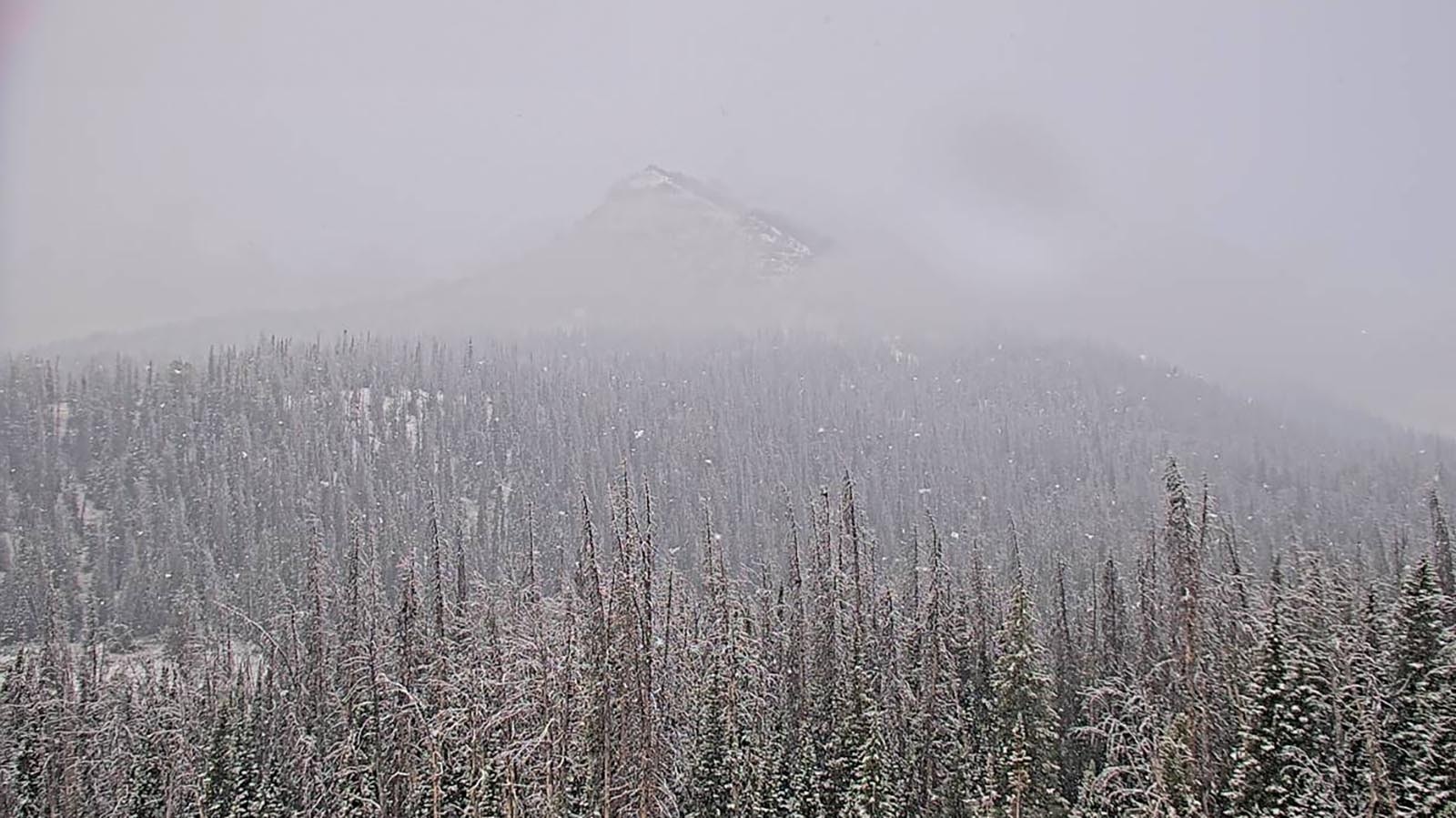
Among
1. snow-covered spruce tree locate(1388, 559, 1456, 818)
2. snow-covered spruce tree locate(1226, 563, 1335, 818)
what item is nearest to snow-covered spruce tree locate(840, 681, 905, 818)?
snow-covered spruce tree locate(1226, 563, 1335, 818)

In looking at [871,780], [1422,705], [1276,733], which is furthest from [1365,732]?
[871,780]

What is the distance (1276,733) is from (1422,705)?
19.2 feet

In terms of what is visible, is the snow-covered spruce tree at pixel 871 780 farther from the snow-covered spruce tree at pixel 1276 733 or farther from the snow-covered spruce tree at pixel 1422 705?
the snow-covered spruce tree at pixel 1422 705

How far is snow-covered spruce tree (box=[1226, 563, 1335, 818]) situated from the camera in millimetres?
27797

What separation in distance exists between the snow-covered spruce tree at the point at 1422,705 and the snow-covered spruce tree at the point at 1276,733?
237 cm

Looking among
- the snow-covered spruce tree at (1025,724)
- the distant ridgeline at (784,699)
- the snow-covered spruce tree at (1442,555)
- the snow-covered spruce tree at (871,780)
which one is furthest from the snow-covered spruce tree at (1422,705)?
the snow-covered spruce tree at (1442,555)

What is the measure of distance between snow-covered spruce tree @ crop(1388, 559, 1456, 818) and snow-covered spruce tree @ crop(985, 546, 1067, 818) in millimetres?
11728

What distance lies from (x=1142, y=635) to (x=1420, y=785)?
2710 centimetres

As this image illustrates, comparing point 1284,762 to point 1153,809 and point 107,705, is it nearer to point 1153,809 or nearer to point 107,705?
point 1153,809

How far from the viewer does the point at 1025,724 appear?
37.9 meters

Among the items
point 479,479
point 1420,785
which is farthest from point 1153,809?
point 479,479

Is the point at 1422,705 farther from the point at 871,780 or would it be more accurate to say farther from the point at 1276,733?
the point at 871,780

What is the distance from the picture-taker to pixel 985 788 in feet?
124

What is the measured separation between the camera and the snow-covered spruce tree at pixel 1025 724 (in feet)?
121
